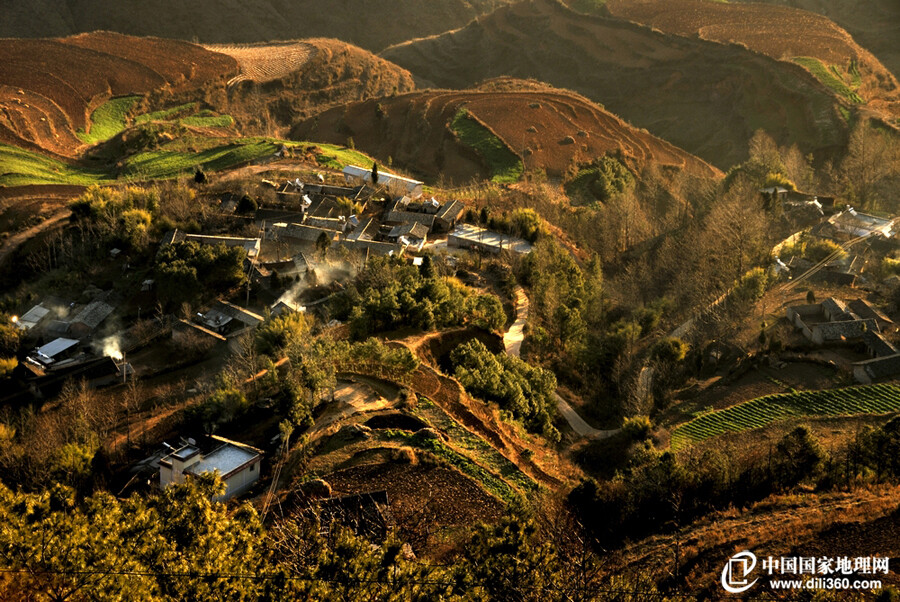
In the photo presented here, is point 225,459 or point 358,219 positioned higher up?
point 358,219

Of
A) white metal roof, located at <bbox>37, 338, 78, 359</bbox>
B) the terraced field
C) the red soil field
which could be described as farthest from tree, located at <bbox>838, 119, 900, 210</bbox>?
the red soil field

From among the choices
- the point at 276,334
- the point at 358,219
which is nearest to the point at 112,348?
the point at 276,334

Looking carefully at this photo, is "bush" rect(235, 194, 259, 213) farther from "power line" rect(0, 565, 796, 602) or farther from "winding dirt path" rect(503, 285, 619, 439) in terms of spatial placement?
"power line" rect(0, 565, 796, 602)

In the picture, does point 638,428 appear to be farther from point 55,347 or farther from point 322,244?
point 55,347

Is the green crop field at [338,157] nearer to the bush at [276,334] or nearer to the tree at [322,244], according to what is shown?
the tree at [322,244]

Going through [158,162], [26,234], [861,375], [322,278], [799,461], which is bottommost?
[861,375]

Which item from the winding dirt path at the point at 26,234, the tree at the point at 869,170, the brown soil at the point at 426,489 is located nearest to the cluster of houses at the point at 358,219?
the winding dirt path at the point at 26,234
